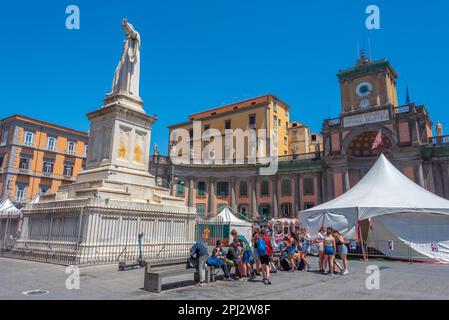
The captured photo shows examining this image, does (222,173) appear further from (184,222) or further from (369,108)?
(184,222)

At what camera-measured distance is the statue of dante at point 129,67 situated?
14.9 meters

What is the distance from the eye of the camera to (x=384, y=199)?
55.7 feet

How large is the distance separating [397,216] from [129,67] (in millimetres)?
15732

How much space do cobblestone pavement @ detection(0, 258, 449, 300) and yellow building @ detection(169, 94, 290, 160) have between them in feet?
110

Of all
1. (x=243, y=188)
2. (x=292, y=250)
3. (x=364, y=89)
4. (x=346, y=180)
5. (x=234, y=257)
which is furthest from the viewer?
(x=243, y=188)

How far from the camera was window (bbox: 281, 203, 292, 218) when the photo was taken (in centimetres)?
3878

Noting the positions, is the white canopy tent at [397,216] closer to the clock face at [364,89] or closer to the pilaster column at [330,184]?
the pilaster column at [330,184]

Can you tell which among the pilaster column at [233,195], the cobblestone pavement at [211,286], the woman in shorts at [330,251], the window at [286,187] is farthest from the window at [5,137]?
the woman in shorts at [330,251]

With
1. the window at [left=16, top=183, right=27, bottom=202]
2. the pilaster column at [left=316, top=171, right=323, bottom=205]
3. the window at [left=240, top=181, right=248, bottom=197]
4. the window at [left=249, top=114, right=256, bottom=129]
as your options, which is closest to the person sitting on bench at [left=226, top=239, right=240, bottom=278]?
the pilaster column at [left=316, top=171, right=323, bottom=205]

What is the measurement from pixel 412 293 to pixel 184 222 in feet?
30.4

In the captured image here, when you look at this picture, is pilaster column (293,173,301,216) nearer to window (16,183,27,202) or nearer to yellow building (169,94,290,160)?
yellow building (169,94,290,160)

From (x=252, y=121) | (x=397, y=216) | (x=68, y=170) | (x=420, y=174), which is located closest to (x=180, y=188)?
(x=252, y=121)

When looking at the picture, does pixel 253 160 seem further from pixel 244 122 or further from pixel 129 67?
pixel 129 67
